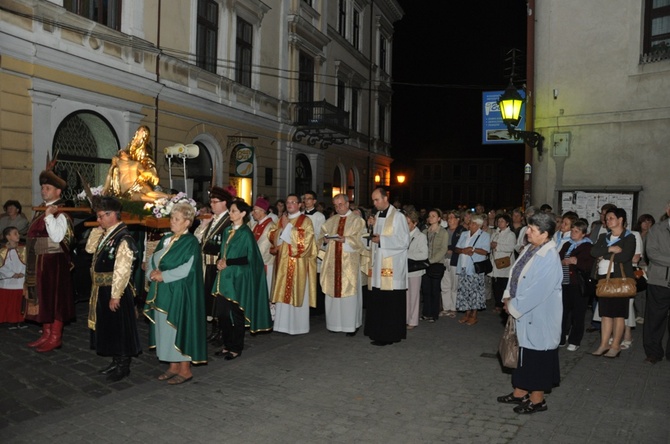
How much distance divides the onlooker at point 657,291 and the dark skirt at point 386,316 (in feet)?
10.2

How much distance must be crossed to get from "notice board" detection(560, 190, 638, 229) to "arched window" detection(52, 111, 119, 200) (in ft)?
35.0

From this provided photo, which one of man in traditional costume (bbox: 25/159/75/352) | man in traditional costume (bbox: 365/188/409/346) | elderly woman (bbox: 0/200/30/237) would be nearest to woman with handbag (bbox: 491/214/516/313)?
man in traditional costume (bbox: 365/188/409/346)

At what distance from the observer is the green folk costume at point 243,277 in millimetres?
7004

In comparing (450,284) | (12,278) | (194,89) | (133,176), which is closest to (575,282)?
(450,284)

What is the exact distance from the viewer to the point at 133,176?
31.2 feet

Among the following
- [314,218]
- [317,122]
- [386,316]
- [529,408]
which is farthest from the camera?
[317,122]

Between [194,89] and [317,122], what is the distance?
675 cm

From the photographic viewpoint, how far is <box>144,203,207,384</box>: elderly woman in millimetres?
5836

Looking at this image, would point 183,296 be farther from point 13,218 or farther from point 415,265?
point 13,218

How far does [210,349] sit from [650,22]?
420 inches

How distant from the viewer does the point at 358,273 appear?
8703mm

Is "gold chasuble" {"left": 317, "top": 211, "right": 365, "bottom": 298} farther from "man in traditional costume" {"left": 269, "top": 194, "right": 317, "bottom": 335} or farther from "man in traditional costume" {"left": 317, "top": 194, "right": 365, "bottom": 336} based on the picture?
"man in traditional costume" {"left": 269, "top": 194, "right": 317, "bottom": 335}

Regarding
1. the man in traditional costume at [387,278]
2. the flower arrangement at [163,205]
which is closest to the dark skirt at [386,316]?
the man in traditional costume at [387,278]

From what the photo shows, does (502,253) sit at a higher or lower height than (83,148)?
lower
